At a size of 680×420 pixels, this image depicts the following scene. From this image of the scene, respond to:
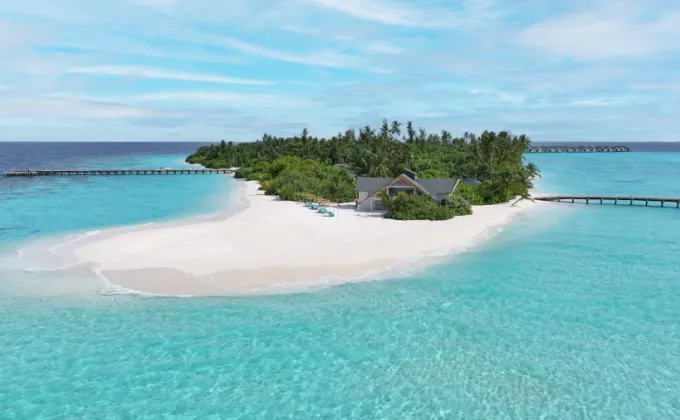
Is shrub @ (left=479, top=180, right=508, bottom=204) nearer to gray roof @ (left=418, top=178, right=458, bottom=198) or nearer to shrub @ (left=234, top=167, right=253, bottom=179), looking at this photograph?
gray roof @ (left=418, top=178, right=458, bottom=198)

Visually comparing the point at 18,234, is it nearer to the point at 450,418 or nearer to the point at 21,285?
the point at 21,285

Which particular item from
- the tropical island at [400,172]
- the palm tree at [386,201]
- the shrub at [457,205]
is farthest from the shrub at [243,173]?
the shrub at [457,205]

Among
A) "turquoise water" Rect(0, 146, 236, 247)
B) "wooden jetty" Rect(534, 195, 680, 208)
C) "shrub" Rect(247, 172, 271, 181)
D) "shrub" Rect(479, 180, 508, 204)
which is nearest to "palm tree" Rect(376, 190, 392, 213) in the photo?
"shrub" Rect(479, 180, 508, 204)

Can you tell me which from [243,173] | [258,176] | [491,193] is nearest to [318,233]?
[491,193]

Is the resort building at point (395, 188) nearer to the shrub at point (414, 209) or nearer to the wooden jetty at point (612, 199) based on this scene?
the shrub at point (414, 209)

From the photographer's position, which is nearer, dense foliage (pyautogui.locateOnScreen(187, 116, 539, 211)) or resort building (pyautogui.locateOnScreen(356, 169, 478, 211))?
resort building (pyautogui.locateOnScreen(356, 169, 478, 211))

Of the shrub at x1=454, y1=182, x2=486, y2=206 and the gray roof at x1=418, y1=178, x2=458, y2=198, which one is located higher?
the gray roof at x1=418, y1=178, x2=458, y2=198

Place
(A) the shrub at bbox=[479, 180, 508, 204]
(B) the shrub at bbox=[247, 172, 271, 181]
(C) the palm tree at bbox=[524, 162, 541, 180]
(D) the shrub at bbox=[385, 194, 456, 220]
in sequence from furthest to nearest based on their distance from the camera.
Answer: (B) the shrub at bbox=[247, 172, 271, 181] → (C) the palm tree at bbox=[524, 162, 541, 180] → (A) the shrub at bbox=[479, 180, 508, 204] → (D) the shrub at bbox=[385, 194, 456, 220]
